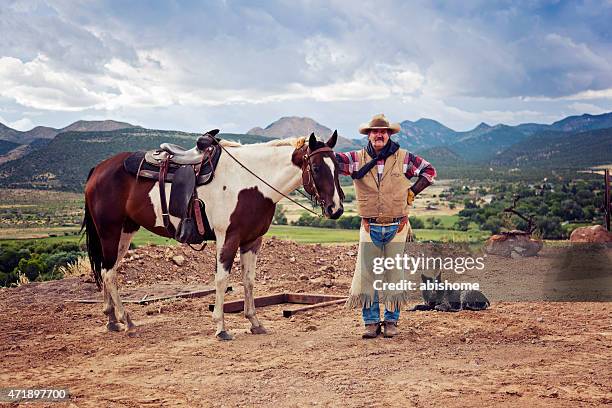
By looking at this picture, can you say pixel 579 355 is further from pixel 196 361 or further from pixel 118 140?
pixel 118 140

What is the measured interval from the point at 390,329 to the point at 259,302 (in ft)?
9.54

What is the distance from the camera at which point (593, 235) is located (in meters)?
16.2

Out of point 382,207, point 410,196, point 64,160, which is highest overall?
point 64,160

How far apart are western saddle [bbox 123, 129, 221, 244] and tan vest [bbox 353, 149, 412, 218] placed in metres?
1.91

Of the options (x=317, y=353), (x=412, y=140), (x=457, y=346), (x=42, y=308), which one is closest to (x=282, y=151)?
(x=317, y=353)

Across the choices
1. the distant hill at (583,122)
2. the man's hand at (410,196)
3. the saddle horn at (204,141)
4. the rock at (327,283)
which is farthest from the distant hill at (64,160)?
the distant hill at (583,122)

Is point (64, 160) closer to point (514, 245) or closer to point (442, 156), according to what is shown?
point (514, 245)

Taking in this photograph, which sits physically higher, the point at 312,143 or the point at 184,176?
the point at 312,143

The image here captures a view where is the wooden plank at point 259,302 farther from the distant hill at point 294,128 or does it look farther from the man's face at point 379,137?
the distant hill at point 294,128


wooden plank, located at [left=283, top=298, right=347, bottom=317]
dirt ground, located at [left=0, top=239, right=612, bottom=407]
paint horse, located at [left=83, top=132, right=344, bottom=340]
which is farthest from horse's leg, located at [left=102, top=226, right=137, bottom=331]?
wooden plank, located at [left=283, top=298, right=347, bottom=317]

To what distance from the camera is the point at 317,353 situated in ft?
21.1

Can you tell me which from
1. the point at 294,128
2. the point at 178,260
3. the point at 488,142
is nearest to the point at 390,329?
the point at 178,260

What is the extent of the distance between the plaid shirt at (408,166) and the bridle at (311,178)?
222 millimetres

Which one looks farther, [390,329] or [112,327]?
[112,327]
